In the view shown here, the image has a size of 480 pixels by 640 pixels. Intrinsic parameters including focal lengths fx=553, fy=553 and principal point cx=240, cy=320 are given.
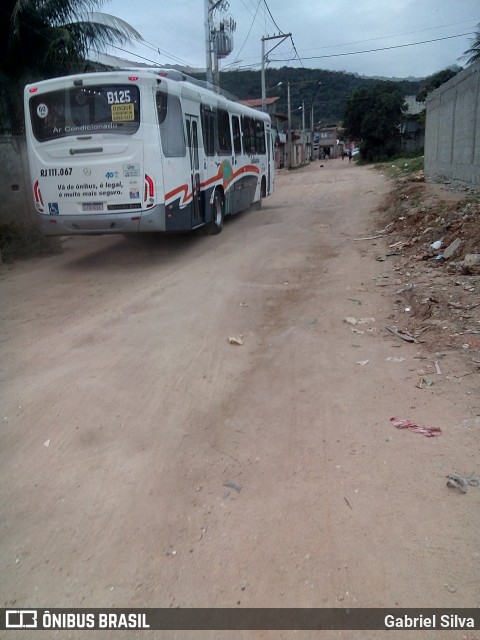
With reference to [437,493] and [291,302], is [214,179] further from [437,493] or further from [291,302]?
[437,493]

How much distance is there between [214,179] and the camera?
39.8ft

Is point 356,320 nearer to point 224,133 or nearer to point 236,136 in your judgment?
point 224,133

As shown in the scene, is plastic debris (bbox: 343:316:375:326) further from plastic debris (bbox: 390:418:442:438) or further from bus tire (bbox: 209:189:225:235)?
bus tire (bbox: 209:189:225:235)

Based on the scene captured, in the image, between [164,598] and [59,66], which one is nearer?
[164,598]

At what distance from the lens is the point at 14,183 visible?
13539 mm

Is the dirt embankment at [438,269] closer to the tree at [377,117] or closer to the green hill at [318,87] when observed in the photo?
the tree at [377,117]

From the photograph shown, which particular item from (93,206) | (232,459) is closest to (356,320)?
(232,459)

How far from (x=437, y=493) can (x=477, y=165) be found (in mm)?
12285

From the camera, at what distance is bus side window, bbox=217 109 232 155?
12.5 m

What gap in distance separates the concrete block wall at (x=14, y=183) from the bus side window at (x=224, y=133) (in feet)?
16.4

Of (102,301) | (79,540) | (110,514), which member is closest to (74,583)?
(79,540)

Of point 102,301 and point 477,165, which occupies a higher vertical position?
point 477,165

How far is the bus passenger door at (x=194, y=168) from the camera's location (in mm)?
10375

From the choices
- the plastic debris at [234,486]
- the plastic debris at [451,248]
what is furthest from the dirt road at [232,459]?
the plastic debris at [451,248]
